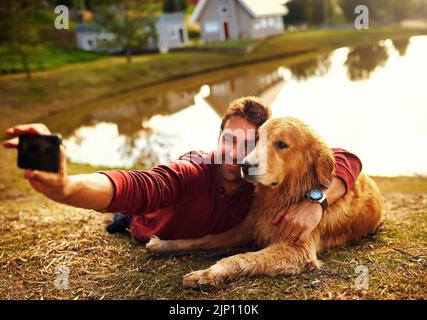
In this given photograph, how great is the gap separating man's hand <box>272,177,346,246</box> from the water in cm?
274

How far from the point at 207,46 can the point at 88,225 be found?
26.8 metres

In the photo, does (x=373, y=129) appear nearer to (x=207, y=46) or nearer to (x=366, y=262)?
(x=366, y=262)

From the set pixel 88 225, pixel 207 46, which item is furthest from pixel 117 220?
pixel 207 46

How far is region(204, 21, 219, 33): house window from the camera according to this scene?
33.8 m

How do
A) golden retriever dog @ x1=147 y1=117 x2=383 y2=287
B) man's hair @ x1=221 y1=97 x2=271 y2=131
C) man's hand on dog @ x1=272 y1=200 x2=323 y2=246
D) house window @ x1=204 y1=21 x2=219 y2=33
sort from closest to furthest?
1. golden retriever dog @ x1=147 y1=117 x2=383 y2=287
2. man's hand on dog @ x1=272 y1=200 x2=323 y2=246
3. man's hair @ x1=221 y1=97 x2=271 y2=131
4. house window @ x1=204 y1=21 x2=219 y2=33

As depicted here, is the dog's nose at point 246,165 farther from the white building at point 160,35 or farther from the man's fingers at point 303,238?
the white building at point 160,35

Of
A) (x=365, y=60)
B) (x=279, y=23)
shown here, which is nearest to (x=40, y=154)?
(x=365, y=60)

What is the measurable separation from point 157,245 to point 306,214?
1.33 metres

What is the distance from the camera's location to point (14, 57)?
83.0 feet

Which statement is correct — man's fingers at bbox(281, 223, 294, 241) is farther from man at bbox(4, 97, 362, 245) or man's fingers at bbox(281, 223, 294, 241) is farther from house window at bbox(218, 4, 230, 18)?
house window at bbox(218, 4, 230, 18)

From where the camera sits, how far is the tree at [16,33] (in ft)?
76.4

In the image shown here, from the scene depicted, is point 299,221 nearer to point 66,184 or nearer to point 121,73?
point 66,184

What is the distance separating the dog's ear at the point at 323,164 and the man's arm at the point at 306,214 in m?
0.12

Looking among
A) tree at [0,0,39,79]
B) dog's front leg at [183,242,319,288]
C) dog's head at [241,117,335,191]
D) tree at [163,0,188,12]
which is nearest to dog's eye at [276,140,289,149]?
dog's head at [241,117,335,191]
